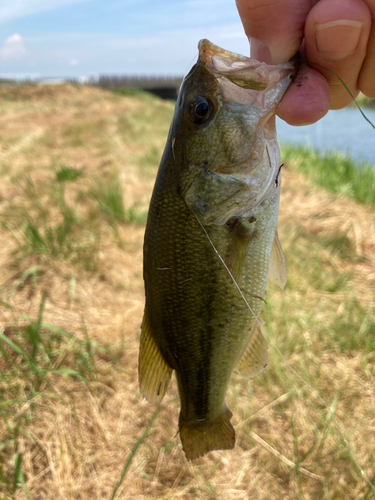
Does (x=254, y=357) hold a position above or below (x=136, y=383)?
above

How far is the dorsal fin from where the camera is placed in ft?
5.94

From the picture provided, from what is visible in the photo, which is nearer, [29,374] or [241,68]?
[241,68]

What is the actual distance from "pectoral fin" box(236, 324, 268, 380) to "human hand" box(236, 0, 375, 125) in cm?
102

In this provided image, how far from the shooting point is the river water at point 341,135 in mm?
11977

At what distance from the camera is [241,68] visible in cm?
138

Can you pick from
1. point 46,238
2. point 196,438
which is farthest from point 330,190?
point 196,438

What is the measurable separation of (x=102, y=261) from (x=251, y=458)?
252cm

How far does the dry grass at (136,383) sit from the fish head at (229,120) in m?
1.51

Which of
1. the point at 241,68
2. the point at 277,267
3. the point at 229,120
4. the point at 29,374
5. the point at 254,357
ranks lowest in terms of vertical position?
the point at 29,374

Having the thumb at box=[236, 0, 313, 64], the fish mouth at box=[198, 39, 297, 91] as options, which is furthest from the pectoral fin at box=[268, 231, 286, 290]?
the thumb at box=[236, 0, 313, 64]

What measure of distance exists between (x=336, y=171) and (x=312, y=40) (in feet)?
22.6

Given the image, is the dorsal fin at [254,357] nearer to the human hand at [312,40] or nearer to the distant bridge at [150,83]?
the human hand at [312,40]

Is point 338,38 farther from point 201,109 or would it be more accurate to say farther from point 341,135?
point 341,135

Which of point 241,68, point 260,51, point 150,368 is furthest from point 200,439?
point 260,51
